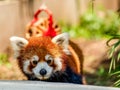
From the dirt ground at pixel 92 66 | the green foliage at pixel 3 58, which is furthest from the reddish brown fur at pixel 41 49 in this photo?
the green foliage at pixel 3 58

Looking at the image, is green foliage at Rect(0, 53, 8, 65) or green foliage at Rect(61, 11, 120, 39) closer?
green foliage at Rect(0, 53, 8, 65)

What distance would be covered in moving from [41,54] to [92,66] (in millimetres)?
3198

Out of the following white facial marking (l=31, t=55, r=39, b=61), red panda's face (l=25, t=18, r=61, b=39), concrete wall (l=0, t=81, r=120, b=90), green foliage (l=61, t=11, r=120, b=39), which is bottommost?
green foliage (l=61, t=11, r=120, b=39)

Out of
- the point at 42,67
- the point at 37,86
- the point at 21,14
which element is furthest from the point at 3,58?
the point at 37,86

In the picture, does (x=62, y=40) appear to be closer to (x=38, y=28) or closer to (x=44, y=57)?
(x=44, y=57)

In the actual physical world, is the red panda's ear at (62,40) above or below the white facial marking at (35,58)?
above

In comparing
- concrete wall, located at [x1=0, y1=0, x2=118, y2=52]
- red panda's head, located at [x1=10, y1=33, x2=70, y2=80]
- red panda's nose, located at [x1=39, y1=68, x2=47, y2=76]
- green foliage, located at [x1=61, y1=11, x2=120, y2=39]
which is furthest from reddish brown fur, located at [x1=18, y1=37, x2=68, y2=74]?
green foliage, located at [x1=61, y1=11, x2=120, y2=39]

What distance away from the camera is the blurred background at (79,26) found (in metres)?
7.46

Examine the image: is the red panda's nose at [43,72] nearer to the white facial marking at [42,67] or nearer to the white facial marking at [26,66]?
the white facial marking at [42,67]

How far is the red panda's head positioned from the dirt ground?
0.96 m

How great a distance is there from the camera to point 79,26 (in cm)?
1084

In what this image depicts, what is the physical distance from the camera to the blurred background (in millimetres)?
7465

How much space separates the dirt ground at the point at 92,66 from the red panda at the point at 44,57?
3.12ft

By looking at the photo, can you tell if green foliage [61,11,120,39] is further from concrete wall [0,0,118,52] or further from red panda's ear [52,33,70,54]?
red panda's ear [52,33,70,54]
